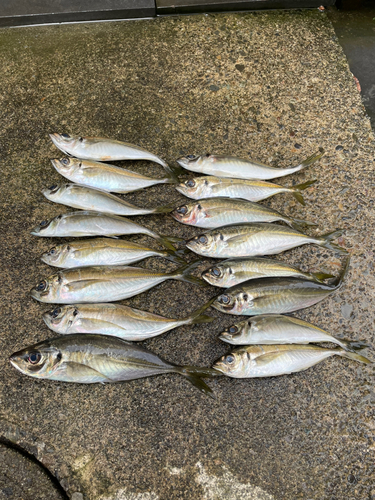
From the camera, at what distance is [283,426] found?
7.36 feet

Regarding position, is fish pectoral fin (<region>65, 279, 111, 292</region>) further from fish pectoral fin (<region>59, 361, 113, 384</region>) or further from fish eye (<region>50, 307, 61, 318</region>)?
fish pectoral fin (<region>59, 361, 113, 384</region>)

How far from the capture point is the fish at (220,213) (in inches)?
104


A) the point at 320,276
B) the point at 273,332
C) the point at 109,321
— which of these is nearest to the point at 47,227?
the point at 109,321

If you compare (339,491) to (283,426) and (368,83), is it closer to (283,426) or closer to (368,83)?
(283,426)

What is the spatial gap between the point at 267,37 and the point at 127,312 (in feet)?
9.77

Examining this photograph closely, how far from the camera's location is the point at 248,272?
97.4 inches

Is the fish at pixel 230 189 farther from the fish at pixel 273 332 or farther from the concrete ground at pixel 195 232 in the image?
the fish at pixel 273 332

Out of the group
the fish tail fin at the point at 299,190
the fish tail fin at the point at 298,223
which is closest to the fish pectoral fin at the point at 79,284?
the fish tail fin at the point at 298,223

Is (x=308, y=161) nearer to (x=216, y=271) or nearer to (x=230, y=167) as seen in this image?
(x=230, y=167)

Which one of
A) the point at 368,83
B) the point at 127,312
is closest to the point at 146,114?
the point at 127,312

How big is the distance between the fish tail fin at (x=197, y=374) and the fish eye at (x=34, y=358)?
2.77 feet

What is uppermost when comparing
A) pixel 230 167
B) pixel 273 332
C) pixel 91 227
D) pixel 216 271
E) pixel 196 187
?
pixel 230 167

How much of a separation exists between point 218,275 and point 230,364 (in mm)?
578

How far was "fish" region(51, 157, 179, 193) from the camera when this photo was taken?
9.11 feet
